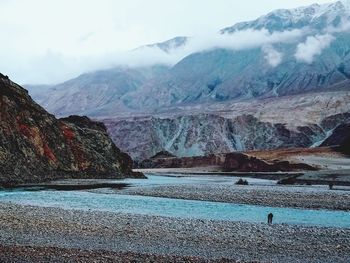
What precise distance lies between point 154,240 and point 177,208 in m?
16.7

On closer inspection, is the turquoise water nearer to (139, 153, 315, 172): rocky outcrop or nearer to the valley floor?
the valley floor

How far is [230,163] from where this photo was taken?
14900cm

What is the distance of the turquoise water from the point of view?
3819cm

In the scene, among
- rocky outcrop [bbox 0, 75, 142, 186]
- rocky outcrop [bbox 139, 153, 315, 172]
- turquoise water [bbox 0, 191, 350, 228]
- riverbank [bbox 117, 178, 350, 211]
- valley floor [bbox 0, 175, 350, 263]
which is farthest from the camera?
rocky outcrop [bbox 139, 153, 315, 172]

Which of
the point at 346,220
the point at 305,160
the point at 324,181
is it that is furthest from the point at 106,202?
the point at 305,160

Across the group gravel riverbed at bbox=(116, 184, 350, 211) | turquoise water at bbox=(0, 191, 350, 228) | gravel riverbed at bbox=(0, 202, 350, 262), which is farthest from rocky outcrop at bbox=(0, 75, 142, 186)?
gravel riverbed at bbox=(0, 202, 350, 262)

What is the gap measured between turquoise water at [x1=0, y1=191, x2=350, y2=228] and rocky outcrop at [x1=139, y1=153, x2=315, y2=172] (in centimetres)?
7033

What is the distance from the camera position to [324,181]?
79500mm

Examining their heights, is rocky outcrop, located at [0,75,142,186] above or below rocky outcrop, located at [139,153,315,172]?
above

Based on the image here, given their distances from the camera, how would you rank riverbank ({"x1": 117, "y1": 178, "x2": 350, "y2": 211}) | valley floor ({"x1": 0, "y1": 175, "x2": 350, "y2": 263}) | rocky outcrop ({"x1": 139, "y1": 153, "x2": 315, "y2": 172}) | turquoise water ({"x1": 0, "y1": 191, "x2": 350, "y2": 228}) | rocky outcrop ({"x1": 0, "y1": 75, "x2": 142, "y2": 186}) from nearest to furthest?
valley floor ({"x1": 0, "y1": 175, "x2": 350, "y2": 263})
turquoise water ({"x1": 0, "y1": 191, "x2": 350, "y2": 228})
riverbank ({"x1": 117, "y1": 178, "x2": 350, "y2": 211})
rocky outcrop ({"x1": 0, "y1": 75, "x2": 142, "y2": 186})
rocky outcrop ({"x1": 139, "y1": 153, "x2": 315, "y2": 172})

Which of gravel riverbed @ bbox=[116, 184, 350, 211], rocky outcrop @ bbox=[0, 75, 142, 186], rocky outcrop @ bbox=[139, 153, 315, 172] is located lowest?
gravel riverbed @ bbox=[116, 184, 350, 211]

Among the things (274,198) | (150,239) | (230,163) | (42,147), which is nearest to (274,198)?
(274,198)

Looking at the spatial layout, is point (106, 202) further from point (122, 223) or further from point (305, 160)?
point (305, 160)

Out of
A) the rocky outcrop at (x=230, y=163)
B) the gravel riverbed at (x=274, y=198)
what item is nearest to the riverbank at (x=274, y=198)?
the gravel riverbed at (x=274, y=198)
